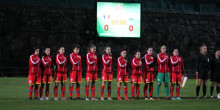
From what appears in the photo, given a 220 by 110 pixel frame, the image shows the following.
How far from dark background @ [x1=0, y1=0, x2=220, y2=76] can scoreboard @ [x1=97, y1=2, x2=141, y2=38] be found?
1116 mm

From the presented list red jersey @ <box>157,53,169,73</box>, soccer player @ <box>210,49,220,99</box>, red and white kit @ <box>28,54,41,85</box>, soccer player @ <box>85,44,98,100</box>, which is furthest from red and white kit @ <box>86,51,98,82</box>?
soccer player @ <box>210,49,220,99</box>

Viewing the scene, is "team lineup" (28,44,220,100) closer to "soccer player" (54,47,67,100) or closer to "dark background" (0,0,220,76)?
"soccer player" (54,47,67,100)

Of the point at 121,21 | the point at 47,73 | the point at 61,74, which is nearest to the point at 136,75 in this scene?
the point at 61,74

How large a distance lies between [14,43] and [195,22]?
56.6 ft

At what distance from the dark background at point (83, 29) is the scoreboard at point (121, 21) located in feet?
3.66

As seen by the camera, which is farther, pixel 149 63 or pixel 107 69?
pixel 149 63

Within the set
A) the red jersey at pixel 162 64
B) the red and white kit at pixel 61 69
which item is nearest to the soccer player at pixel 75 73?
the red and white kit at pixel 61 69

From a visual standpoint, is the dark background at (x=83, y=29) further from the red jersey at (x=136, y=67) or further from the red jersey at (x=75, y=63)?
the red jersey at (x=75, y=63)

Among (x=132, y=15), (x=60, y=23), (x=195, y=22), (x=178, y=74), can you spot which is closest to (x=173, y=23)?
(x=195, y=22)

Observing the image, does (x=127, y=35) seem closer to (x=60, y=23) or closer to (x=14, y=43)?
(x=60, y=23)

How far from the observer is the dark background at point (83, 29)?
36812 mm

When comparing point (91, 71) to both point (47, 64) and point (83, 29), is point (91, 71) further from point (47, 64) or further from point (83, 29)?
point (83, 29)

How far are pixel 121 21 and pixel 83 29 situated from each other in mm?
5509

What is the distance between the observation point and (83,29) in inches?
1518
